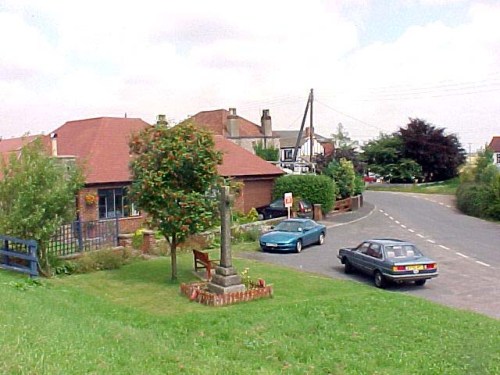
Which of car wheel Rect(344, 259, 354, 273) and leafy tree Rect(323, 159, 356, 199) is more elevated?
leafy tree Rect(323, 159, 356, 199)

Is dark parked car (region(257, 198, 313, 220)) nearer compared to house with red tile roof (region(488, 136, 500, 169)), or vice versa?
dark parked car (region(257, 198, 313, 220))

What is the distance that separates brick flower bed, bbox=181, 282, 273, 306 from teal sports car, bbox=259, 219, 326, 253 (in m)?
8.54

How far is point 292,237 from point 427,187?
1866 inches

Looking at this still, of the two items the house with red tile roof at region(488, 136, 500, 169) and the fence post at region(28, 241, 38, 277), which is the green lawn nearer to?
the fence post at region(28, 241, 38, 277)

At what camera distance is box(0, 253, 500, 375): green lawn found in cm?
718

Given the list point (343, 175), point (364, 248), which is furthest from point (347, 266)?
point (343, 175)

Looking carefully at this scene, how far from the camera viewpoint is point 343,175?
41781 mm

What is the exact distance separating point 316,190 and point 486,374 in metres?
28.2

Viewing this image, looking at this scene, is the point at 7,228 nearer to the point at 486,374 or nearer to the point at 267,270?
the point at 267,270

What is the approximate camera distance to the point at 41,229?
16.0 m

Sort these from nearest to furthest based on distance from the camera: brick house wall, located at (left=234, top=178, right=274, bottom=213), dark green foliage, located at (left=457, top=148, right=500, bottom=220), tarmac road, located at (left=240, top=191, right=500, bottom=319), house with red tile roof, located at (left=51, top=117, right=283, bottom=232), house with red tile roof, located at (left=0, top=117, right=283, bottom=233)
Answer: tarmac road, located at (left=240, top=191, right=500, bottom=319) → house with red tile roof, located at (left=0, top=117, right=283, bottom=233) → house with red tile roof, located at (left=51, top=117, right=283, bottom=232) → brick house wall, located at (left=234, top=178, right=274, bottom=213) → dark green foliage, located at (left=457, top=148, right=500, bottom=220)

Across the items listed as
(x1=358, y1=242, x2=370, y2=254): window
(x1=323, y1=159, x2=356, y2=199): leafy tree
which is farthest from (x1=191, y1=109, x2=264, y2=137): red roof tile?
(x1=358, y1=242, x2=370, y2=254): window

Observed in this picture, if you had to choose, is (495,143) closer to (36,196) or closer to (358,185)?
(358,185)

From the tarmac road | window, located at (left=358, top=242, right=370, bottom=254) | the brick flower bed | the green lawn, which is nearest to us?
the green lawn
